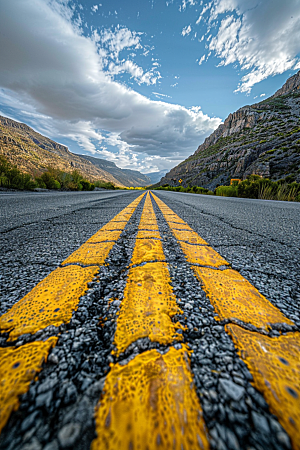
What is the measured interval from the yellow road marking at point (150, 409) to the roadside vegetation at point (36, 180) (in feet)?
36.7

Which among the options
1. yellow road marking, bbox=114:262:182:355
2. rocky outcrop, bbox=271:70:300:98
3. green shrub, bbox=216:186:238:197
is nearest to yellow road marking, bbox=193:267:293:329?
yellow road marking, bbox=114:262:182:355

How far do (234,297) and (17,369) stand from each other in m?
0.75

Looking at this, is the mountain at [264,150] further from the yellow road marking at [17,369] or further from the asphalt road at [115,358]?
the yellow road marking at [17,369]

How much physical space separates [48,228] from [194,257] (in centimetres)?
149

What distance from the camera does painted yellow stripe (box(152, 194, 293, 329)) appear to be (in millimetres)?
621

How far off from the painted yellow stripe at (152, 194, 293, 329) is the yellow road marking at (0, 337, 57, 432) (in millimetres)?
562

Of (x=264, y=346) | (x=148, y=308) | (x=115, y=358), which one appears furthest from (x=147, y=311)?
(x=264, y=346)

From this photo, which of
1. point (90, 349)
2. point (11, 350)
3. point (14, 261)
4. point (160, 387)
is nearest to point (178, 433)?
point (160, 387)

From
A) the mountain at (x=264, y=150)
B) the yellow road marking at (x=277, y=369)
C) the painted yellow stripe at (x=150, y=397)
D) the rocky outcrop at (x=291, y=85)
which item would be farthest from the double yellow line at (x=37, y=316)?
the rocky outcrop at (x=291, y=85)

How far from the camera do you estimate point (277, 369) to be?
44 cm

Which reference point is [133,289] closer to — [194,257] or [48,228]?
[194,257]

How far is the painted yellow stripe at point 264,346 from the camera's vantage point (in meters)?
0.36

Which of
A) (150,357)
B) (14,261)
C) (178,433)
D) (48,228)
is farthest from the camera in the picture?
(48,228)

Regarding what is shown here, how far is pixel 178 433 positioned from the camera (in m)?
0.32
